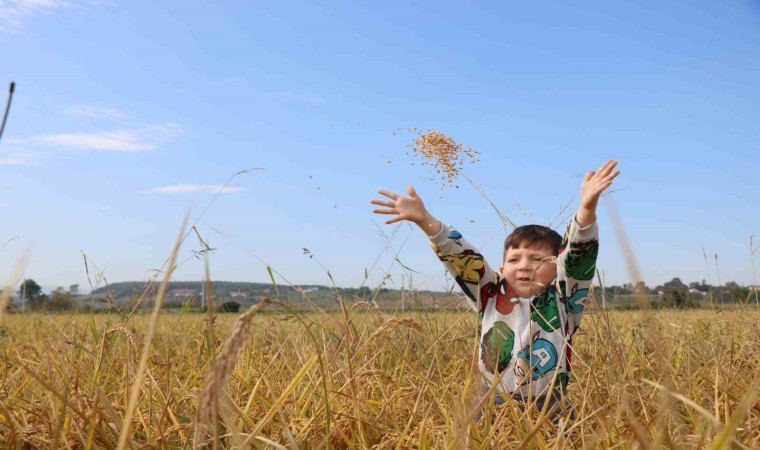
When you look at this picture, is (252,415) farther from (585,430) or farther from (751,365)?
(751,365)

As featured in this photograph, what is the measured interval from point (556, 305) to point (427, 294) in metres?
1.54

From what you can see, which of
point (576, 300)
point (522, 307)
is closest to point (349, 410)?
point (522, 307)

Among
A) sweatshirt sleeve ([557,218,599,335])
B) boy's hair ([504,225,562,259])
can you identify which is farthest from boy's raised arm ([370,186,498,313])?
sweatshirt sleeve ([557,218,599,335])

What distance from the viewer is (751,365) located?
3.67 meters

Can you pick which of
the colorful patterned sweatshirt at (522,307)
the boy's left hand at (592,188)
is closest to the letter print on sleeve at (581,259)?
the colorful patterned sweatshirt at (522,307)

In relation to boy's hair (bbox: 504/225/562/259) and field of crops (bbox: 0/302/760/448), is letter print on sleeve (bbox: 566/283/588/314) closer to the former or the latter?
boy's hair (bbox: 504/225/562/259)

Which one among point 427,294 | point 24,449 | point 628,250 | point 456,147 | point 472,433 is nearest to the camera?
point 628,250

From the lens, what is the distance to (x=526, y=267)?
3180 millimetres

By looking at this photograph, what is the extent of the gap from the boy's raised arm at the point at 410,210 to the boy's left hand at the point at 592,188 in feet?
2.21

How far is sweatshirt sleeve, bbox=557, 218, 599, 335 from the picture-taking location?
2.89 meters

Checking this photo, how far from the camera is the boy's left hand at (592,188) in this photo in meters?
2.62

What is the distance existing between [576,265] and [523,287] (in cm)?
29

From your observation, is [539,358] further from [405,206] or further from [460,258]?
[405,206]

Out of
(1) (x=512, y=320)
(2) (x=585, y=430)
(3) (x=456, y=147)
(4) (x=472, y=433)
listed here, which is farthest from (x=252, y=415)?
(3) (x=456, y=147)
